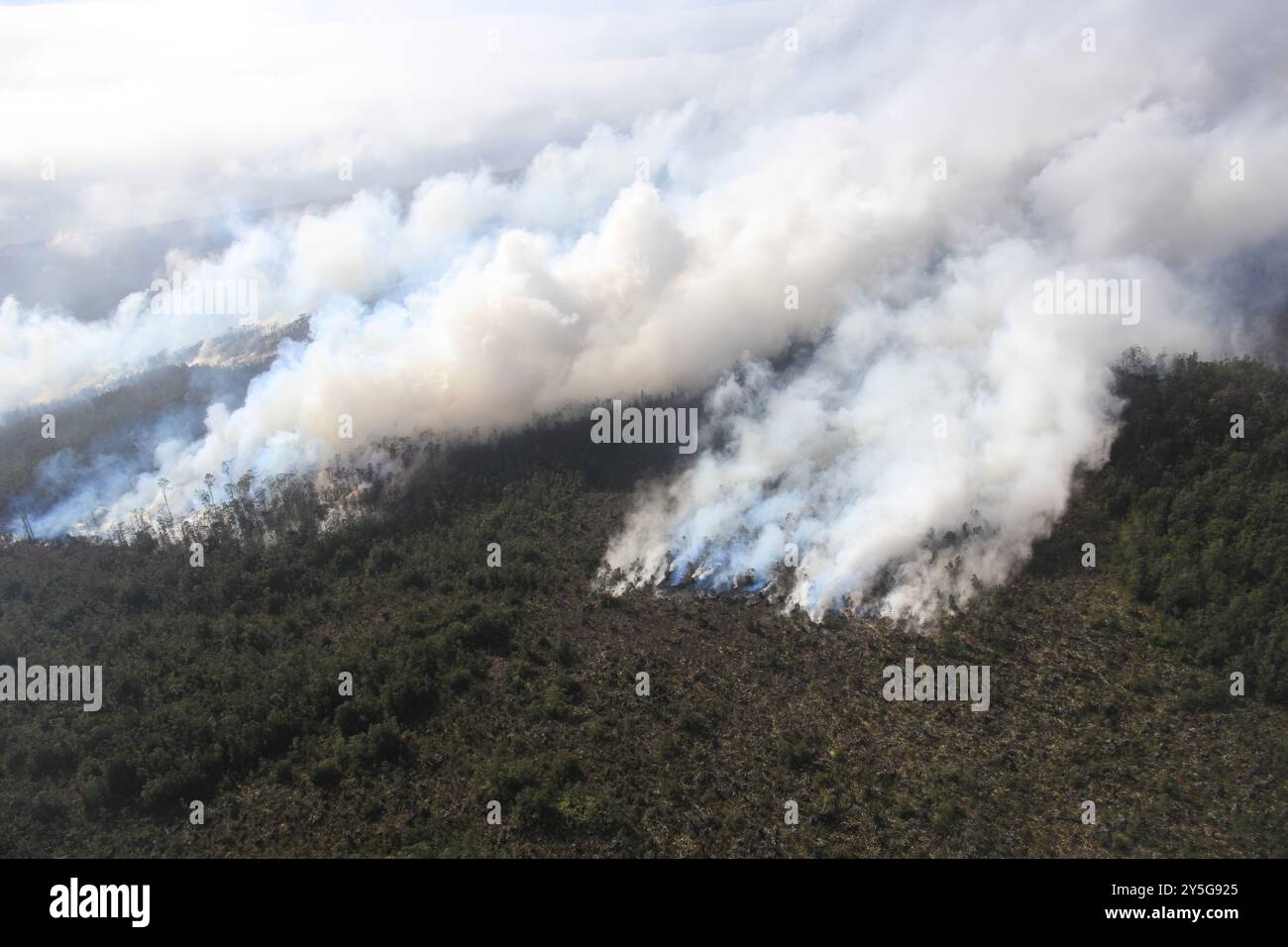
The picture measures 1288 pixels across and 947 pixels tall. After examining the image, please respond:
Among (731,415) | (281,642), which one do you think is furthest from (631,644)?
(731,415)

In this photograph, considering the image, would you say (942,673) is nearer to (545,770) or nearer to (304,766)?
(545,770)

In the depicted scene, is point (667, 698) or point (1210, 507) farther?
point (1210, 507)

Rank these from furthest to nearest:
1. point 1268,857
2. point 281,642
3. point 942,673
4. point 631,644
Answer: point 281,642
point 631,644
point 942,673
point 1268,857

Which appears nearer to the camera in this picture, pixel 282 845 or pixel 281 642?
pixel 282 845

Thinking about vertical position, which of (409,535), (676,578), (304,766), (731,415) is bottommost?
(304,766)

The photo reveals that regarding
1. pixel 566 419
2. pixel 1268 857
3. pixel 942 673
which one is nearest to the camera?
pixel 1268 857

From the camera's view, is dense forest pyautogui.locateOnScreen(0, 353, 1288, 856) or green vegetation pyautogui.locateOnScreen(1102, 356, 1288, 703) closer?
dense forest pyautogui.locateOnScreen(0, 353, 1288, 856)

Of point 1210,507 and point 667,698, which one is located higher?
point 1210,507

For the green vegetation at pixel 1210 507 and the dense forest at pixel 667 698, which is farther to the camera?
the green vegetation at pixel 1210 507
